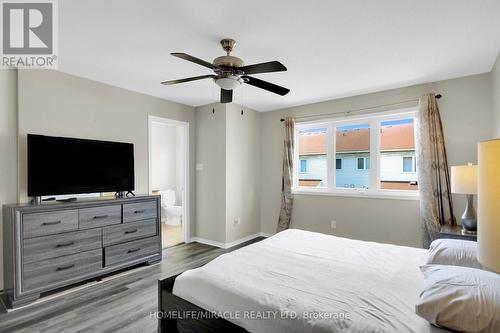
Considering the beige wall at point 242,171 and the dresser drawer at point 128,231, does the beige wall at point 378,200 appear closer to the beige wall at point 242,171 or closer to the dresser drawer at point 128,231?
the beige wall at point 242,171

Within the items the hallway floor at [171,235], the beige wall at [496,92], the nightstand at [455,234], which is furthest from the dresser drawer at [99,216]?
the beige wall at [496,92]

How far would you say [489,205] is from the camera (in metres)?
0.70

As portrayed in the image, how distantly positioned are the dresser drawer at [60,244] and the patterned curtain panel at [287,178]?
2960 mm

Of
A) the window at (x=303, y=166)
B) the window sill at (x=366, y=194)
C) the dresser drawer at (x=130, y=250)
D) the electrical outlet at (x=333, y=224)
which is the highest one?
the window at (x=303, y=166)

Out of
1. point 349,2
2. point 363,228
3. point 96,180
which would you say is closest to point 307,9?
point 349,2

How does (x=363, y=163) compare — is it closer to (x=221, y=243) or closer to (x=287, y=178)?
(x=287, y=178)

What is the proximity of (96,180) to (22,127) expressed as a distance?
36.5 inches

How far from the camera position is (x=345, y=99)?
4.20 metres

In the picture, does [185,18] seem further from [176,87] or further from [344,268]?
[344,268]

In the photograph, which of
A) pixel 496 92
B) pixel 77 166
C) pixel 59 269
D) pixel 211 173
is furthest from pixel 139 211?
pixel 496 92

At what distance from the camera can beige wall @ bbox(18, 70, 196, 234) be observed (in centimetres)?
281

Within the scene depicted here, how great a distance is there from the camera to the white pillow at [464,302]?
41.5 inches

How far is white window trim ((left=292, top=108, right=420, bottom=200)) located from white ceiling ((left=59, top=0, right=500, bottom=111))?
63cm
